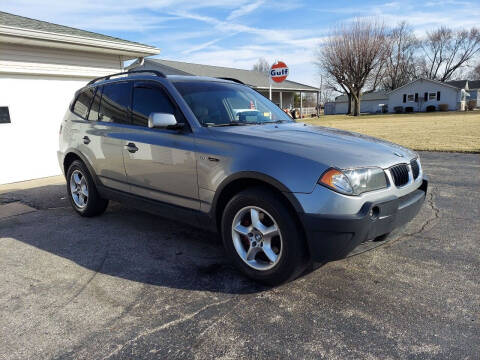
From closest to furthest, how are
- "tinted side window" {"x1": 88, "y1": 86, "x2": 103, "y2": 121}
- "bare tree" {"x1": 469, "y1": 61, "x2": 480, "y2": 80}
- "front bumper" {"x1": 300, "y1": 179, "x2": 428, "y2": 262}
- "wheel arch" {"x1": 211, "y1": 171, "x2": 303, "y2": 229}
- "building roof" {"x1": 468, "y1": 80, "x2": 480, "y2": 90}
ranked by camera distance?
"front bumper" {"x1": 300, "y1": 179, "x2": 428, "y2": 262} < "wheel arch" {"x1": 211, "y1": 171, "x2": 303, "y2": 229} < "tinted side window" {"x1": 88, "y1": 86, "x2": 103, "y2": 121} < "building roof" {"x1": 468, "y1": 80, "x2": 480, "y2": 90} < "bare tree" {"x1": 469, "y1": 61, "x2": 480, "y2": 80}

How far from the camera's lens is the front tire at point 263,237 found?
2.82 metres

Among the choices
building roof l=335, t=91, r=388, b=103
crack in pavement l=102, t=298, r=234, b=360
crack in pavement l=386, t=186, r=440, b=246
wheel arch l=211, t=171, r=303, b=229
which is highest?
building roof l=335, t=91, r=388, b=103

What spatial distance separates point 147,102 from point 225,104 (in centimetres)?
85

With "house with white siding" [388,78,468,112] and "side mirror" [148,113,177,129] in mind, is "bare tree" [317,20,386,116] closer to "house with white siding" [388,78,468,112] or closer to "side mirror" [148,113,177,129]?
"house with white siding" [388,78,468,112]

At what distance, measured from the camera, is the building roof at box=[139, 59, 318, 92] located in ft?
85.9

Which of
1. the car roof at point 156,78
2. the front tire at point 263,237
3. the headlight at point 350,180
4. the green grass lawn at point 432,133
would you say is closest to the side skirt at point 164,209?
the front tire at point 263,237

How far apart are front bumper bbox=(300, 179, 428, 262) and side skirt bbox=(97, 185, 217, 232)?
1.06m

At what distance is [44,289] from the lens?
126 inches

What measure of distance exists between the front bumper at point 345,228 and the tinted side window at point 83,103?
142 inches

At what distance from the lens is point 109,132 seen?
14.6 ft

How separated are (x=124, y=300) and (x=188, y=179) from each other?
1193 millimetres

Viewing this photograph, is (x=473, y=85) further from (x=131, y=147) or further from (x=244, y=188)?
(x=244, y=188)

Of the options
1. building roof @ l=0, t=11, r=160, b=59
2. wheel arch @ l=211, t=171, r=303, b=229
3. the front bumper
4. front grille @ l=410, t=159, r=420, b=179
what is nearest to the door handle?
wheel arch @ l=211, t=171, r=303, b=229

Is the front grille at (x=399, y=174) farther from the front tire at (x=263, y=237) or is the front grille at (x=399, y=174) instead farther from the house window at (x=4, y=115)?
the house window at (x=4, y=115)
